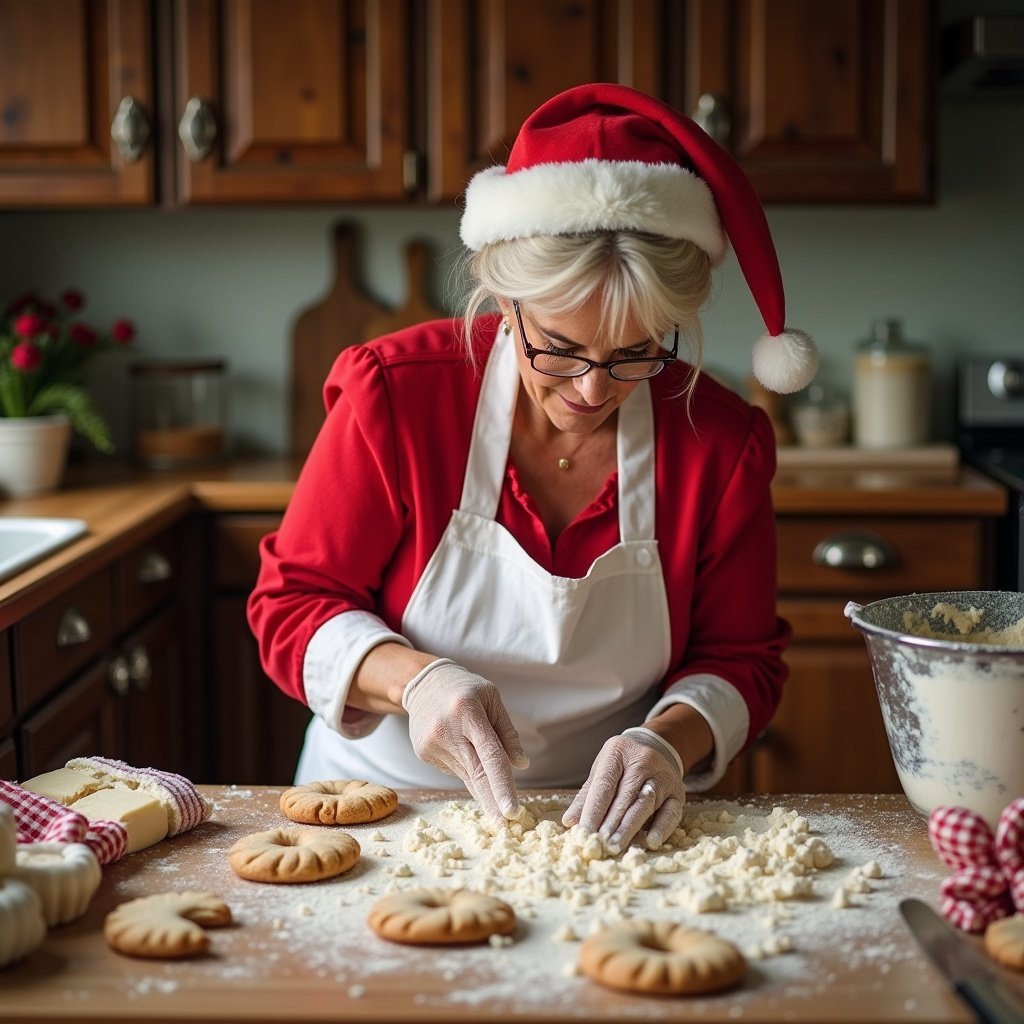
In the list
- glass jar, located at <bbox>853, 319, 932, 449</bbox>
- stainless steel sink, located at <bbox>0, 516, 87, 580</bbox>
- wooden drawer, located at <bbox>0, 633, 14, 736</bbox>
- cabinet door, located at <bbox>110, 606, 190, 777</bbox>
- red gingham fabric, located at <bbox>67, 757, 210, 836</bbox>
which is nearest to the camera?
red gingham fabric, located at <bbox>67, 757, 210, 836</bbox>

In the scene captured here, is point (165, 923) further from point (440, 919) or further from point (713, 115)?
point (713, 115)

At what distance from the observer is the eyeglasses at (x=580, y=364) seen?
4.56 feet

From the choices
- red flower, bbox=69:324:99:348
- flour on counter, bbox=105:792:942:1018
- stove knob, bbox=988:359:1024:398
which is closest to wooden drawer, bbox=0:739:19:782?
flour on counter, bbox=105:792:942:1018

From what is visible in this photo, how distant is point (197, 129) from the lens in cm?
261

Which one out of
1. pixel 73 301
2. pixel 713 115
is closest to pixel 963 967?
pixel 713 115

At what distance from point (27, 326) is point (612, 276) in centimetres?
155

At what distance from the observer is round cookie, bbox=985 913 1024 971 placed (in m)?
0.91

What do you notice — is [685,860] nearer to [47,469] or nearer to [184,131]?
[47,469]

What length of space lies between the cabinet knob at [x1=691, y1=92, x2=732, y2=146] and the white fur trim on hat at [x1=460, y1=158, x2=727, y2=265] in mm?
1266

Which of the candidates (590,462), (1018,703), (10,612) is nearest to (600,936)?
(1018,703)

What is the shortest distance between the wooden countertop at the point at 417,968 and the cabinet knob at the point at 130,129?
1.86 meters

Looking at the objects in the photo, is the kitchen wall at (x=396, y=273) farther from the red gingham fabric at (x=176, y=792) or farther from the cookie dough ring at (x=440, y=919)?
the cookie dough ring at (x=440, y=919)

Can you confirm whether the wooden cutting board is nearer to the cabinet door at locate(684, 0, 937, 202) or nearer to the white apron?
the cabinet door at locate(684, 0, 937, 202)

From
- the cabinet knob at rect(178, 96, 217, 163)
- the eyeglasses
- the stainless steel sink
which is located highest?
the cabinet knob at rect(178, 96, 217, 163)
